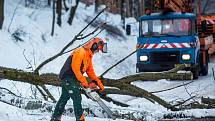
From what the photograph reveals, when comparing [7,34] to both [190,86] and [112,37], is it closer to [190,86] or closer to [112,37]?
[190,86]

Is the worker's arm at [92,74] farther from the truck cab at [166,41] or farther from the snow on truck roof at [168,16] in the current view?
the snow on truck roof at [168,16]

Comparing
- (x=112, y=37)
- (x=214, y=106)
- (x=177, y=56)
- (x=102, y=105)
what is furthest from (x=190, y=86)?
(x=112, y=37)

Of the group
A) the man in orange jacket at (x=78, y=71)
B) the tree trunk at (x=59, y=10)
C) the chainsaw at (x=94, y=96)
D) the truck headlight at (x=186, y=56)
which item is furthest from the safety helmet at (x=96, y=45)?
the tree trunk at (x=59, y=10)

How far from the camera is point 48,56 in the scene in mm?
19625

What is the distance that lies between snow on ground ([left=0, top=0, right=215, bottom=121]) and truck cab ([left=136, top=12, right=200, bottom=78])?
→ 68 cm

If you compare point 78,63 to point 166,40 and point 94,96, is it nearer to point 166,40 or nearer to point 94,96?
point 94,96

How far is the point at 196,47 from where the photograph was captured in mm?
16578

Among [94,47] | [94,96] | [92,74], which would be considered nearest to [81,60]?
[94,47]

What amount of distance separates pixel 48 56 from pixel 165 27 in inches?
219

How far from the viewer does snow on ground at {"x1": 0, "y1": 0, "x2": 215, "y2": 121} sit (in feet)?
33.0

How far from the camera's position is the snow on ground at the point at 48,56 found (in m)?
10.1

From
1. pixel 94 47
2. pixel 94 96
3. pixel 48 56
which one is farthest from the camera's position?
pixel 48 56

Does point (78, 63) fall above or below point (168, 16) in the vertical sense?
below

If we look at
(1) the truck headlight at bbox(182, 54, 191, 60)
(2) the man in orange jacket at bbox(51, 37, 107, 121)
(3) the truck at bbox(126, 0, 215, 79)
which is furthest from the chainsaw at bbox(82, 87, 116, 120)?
(1) the truck headlight at bbox(182, 54, 191, 60)
